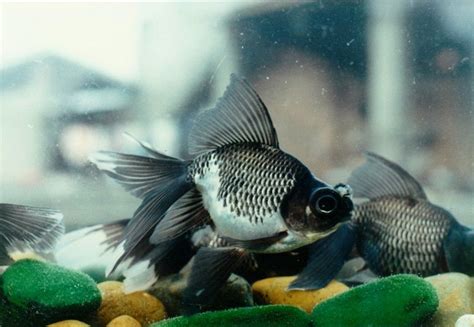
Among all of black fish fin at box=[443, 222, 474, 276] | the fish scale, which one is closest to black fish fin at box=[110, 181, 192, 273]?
the fish scale

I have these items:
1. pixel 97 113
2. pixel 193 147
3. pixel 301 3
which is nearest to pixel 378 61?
pixel 301 3

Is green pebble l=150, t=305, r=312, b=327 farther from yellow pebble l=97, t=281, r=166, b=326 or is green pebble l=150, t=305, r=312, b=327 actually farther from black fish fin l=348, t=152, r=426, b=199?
black fish fin l=348, t=152, r=426, b=199

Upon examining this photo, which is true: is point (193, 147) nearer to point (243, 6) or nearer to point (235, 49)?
point (235, 49)

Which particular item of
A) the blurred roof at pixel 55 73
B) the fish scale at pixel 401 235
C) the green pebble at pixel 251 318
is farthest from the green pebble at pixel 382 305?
the blurred roof at pixel 55 73

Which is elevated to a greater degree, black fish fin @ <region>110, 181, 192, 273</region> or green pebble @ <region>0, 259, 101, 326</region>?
black fish fin @ <region>110, 181, 192, 273</region>

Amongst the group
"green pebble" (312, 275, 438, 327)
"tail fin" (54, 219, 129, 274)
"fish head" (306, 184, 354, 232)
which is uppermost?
"fish head" (306, 184, 354, 232)

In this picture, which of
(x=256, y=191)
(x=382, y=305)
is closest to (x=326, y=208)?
(x=256, y=191)

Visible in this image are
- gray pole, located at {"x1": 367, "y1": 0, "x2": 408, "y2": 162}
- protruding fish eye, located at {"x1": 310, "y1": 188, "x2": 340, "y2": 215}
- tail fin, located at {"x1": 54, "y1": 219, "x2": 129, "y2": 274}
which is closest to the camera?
protruding fish eye, located at {"x1": 310, "y1": 188, "x2": 340, "y2": 215}
